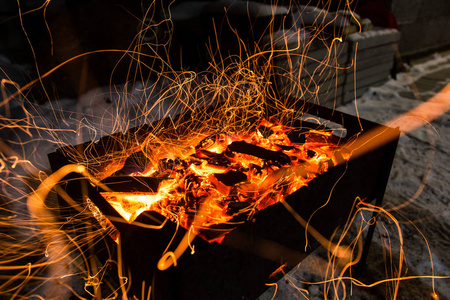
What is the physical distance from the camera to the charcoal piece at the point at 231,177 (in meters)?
1.86

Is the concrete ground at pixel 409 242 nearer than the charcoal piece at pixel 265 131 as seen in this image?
Yes

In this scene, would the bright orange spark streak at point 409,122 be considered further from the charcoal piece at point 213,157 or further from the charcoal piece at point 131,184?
the charcoal piece at point 131,184

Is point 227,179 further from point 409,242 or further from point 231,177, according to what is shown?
point 409,242

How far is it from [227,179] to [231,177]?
0.03m

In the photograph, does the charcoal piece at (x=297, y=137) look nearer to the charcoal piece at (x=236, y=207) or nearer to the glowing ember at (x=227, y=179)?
the glowing ember at (x=227, y=179)

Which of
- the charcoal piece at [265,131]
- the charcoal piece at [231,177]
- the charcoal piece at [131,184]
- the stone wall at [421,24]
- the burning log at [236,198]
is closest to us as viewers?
the burning log at [236,198]

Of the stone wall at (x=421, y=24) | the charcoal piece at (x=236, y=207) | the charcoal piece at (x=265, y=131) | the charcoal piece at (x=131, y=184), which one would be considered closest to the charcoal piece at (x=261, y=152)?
the charcoal piece at (x=265, y=131)

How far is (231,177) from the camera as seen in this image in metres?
1.89

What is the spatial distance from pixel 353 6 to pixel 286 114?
587 cm

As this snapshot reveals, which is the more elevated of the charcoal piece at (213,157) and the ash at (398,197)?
the charcoal piece at (213,157)

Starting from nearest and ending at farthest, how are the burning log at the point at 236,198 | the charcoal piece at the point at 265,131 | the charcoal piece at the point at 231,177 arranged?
1. the burning log at the point at 236,198
2. the charcoal piece at the point at 231,177
3. the charcoal piece at the point at 265,131

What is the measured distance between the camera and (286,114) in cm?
298

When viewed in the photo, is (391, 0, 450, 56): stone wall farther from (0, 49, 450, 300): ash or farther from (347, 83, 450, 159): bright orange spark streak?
(0, 49, 450, 300): ash

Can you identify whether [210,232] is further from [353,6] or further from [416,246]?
[353,6]
